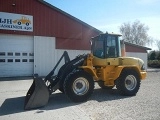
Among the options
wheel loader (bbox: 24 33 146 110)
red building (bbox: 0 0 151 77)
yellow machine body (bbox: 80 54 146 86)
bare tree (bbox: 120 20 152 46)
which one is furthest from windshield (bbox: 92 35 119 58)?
bare tree (bbox: 120 20 152 46)

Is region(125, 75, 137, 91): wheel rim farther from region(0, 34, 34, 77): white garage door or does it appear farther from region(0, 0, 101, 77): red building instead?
region(0, 34, 34, 77): white garage door

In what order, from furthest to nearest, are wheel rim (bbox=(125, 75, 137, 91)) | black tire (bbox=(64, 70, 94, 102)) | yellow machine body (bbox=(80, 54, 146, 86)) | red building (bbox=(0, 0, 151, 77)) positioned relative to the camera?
red building (bbox=(0, 0, 151, 77)) → wheel rim (bbox=(125, 75, 137, 91)) → yellow machine body (bbox=(80, 54, 146, 86)) → black tire (bbox=(64, 70, 94, 102))

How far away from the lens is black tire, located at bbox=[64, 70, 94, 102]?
895cm

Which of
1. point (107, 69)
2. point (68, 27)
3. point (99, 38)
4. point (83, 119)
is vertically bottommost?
point (83, 119)

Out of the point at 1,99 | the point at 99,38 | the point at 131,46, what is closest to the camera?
the point at 1,99

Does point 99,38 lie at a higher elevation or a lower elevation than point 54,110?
higher

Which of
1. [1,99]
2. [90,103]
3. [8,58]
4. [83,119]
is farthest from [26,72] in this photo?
[83,119]

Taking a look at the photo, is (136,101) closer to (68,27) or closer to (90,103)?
(90,103)

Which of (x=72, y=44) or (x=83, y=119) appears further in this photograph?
(x=72, y=44)

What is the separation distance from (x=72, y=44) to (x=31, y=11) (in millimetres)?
4778

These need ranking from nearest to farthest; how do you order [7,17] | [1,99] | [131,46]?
[1,99] → [7,17] → [131,46]

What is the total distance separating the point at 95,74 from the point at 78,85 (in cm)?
101

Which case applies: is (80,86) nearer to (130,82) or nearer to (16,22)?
(130,82)

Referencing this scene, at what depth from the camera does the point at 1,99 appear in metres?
9.90
